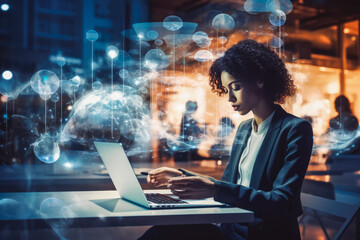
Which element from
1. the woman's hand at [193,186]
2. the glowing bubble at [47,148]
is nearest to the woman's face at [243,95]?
the woman's hand at [193,186]

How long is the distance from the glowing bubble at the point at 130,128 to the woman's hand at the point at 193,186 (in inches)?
160

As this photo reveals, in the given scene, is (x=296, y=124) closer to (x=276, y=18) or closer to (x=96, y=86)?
(x=276, y=18)

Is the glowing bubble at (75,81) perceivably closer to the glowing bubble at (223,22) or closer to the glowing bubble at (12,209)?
the glowing bubble at (223,22)

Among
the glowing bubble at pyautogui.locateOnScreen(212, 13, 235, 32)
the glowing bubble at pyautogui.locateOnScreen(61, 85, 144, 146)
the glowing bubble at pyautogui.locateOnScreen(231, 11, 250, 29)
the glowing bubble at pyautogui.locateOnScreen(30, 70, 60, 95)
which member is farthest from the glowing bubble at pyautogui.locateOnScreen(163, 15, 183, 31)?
the glowing bubble at pyautogui.locateOnScreen(30, 70, 60, 95)

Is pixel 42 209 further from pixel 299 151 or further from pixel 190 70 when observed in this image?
pixel 190 70

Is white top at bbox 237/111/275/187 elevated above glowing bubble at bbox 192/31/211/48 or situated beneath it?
situated beneath

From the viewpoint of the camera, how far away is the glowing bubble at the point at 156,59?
476 cm

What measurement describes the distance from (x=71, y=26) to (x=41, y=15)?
6.10ft

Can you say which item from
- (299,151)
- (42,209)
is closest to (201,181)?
(299,151)

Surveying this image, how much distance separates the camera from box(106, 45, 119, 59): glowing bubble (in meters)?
5.45

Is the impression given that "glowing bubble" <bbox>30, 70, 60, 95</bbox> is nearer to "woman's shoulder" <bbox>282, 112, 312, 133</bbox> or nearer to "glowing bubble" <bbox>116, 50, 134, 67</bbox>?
"glowing bubble" <bbox>116, 50, 134, 67</bbox>

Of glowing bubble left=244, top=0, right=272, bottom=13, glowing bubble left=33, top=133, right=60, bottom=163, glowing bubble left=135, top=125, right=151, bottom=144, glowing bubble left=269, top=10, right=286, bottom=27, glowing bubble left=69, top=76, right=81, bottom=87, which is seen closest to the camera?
glowing bubble left=33, top=133, right=60, bottom=163

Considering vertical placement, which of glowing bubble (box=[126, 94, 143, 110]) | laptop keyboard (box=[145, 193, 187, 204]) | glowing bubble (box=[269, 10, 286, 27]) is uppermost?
glowing bubble (box=[269, 10, 286, 27])

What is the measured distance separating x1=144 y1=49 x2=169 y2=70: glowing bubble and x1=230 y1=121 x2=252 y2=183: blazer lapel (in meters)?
3.33
